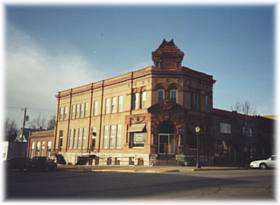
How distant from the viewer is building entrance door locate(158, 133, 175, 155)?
107 ft

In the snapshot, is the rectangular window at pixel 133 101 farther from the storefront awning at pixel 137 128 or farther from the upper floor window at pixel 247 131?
the upper floor window at pixel 247 131

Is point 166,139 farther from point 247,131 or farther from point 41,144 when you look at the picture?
point 41,144

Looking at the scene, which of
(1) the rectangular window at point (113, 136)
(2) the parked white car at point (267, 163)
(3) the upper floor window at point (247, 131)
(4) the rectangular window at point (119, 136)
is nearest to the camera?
(2) the parked white car at point (267, 163)

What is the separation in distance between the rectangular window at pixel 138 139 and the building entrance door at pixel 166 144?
6.18ft

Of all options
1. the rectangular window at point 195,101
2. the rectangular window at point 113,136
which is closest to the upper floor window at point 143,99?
the rectangular window at point 113,136

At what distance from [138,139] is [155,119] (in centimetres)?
322

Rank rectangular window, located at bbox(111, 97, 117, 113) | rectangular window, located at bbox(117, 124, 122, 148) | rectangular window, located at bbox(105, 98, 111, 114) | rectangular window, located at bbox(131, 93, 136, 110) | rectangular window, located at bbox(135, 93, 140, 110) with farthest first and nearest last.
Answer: rectangular window, located at bbox(105, 98, 111, 114)
rectangular window, located at bbox(111, 97, 117, 113)
rectangular window, located at bbox(117, 124, 122, 148)
rectangular window, located at bbox(131, 93, 136, 110)
rectangular window, located at bbox(135, 93, 140, 110)

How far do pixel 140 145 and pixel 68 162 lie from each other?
14.7 metres

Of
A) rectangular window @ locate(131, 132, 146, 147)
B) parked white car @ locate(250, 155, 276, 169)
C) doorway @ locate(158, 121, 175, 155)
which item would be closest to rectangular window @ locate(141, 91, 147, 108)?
rectangular window @ locate(131, 132, 146, 147)

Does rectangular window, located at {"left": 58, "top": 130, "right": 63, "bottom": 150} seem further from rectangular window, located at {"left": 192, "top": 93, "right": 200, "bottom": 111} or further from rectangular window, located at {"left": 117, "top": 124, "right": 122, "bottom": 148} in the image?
rectangular window, located at {"left": 192, "top": 93, "right": 200, "bottom": 111}

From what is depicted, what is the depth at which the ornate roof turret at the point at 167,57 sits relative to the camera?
3444 cm

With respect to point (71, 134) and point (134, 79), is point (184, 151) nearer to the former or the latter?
point (134, 79)

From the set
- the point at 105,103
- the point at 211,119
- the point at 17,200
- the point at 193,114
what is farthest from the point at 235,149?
the point at 17,200

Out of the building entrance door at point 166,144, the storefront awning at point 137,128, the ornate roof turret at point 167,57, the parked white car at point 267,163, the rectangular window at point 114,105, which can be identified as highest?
the ornate roof turret at point 167,57
